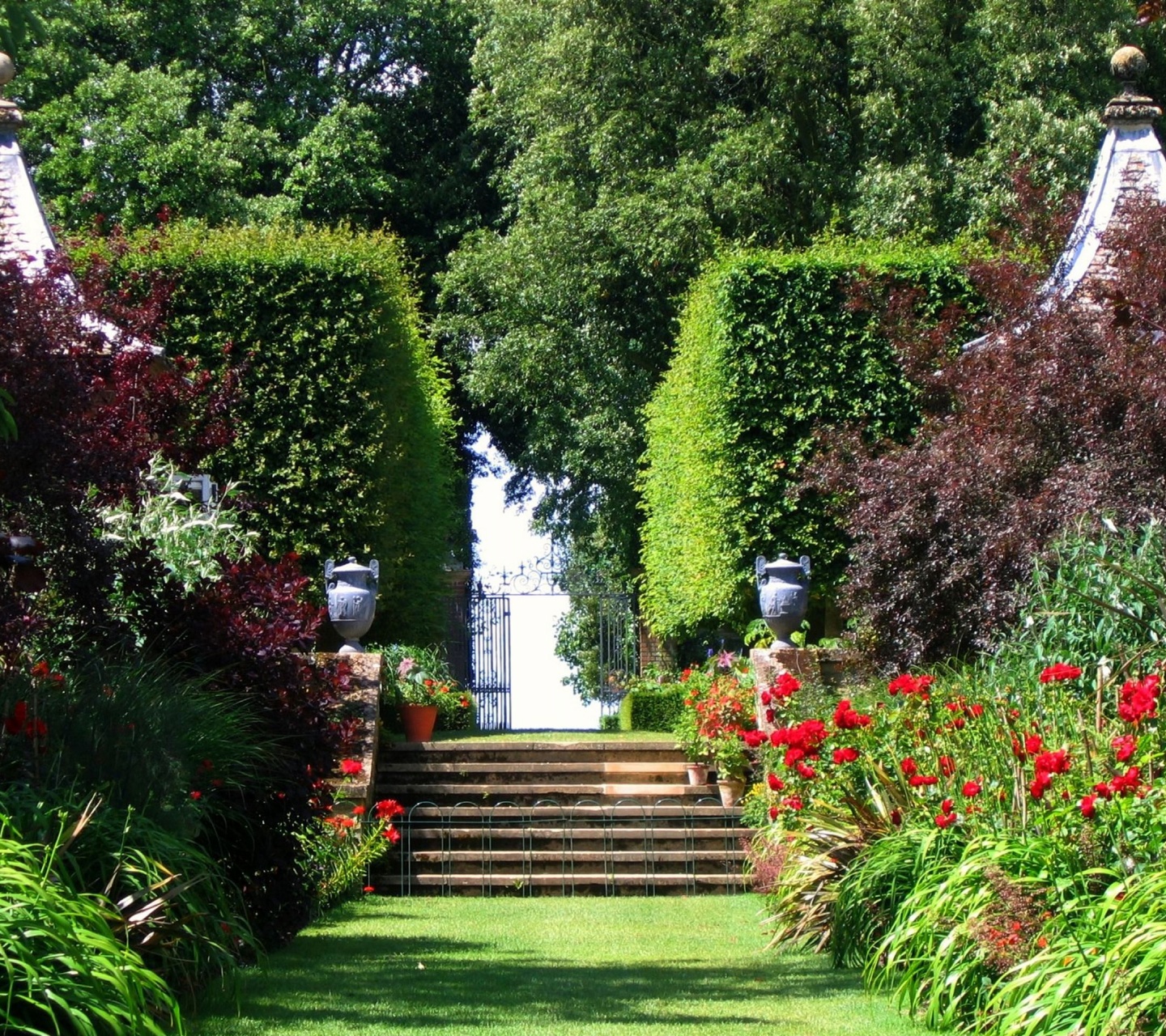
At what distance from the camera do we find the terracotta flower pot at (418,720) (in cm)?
1529

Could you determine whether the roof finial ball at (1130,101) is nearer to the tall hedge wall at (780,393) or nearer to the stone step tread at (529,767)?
the tall hedge wall at (780,393)

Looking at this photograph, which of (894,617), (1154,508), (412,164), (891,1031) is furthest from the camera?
(412,164)

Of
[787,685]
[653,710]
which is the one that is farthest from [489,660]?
[787,685]

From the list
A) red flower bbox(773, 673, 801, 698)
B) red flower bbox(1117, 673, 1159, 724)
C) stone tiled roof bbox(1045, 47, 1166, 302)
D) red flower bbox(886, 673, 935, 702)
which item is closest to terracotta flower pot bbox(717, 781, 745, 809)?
red flower bbox(773, 673, 801, 698)

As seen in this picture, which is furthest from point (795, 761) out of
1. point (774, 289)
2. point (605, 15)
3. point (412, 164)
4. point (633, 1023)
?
point (412, 164)

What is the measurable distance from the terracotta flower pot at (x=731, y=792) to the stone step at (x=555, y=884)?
1.35 m

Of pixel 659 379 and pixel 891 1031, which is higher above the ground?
pixel 659 379

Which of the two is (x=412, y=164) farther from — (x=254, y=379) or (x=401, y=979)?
(x=401, y=979)

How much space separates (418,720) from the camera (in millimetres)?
15320

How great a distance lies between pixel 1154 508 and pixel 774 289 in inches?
239

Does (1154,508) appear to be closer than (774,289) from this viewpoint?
Yes

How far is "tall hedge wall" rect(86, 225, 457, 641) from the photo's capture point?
1631 cm

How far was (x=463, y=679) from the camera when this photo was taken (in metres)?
25.1

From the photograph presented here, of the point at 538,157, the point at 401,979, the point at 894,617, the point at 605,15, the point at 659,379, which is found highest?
the point at 605,15
